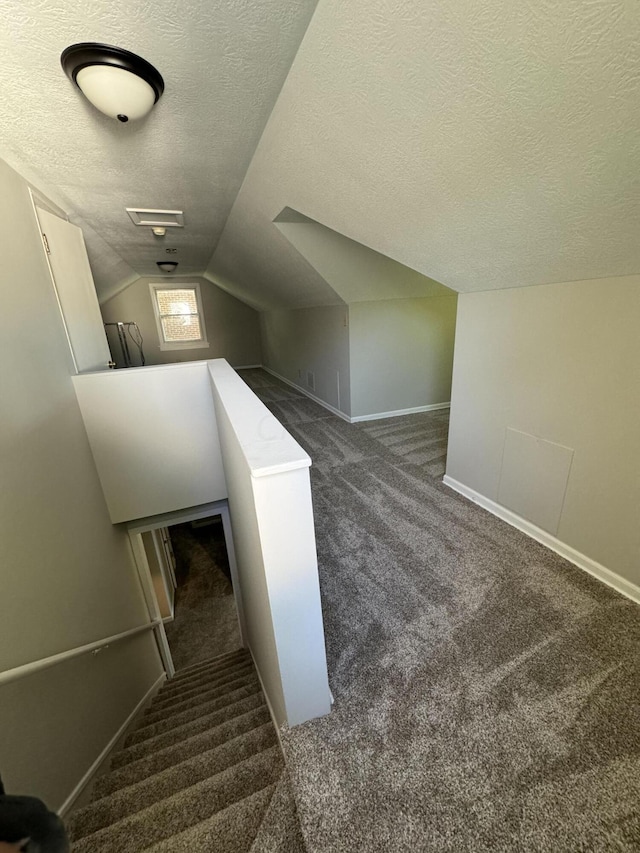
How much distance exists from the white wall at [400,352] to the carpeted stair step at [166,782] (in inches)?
141

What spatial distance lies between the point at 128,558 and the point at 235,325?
6626mm

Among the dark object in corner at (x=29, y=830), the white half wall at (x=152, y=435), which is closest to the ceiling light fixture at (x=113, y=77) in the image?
the white half wall at (x=152, y=435)

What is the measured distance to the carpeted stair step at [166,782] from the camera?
1151 millimetres

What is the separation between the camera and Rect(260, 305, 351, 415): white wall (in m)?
4.45

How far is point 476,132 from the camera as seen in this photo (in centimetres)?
117

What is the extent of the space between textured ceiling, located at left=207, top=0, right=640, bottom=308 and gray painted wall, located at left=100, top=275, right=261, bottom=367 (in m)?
6.39

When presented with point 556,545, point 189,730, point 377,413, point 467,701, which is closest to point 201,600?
point 189,730

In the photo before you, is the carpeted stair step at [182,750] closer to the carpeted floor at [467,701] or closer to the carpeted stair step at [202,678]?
the carpeted floor at [467,701]

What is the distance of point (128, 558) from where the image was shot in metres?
2.86

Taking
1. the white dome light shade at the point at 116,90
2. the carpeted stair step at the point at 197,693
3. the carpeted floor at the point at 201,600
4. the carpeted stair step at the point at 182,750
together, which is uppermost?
the white dome light shade at the point at 116,90

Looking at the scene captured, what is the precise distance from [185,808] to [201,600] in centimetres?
398

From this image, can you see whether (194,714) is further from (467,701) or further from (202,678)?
(467,701)

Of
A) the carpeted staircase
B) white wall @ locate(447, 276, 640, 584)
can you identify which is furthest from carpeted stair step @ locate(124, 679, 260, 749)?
white wall @ locate(447, 276, 640, 584)

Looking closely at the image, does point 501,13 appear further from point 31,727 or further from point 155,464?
point 155,464
